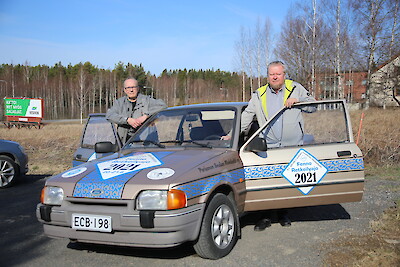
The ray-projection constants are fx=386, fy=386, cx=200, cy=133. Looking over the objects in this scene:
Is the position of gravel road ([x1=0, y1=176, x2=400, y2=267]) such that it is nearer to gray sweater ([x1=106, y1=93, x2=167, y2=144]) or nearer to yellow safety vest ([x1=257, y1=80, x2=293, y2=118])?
yellow safety vest ([x1=257, y1=80, x2=293, y2=118])

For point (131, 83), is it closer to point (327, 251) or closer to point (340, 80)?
point (327, 251)

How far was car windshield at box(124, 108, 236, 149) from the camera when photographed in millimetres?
4680

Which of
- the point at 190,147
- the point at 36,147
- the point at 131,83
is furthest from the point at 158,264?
the point at 36,147

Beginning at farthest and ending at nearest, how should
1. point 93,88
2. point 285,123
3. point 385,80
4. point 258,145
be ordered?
point 93,88, point 385,80, point 285,123, point 258,145

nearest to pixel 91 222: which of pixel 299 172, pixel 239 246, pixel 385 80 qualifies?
pixel 239 246

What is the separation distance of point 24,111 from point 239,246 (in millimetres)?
43475

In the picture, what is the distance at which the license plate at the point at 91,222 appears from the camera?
349cm

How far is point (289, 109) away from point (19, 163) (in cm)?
725

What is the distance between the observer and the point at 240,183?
14.0 ft

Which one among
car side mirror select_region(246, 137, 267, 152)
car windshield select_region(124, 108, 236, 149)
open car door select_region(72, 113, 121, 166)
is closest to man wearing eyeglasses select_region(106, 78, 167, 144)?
open car door select_region(72, 113, 121, 166)

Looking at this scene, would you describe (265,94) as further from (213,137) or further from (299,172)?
(299,172)

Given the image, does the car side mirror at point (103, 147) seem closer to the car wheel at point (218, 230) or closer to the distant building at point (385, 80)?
the car wheel at point (218, 230)

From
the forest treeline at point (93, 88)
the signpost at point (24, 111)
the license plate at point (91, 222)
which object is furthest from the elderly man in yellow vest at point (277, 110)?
the forest treeline at point (93, 88)

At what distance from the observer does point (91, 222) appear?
11.6 feet
